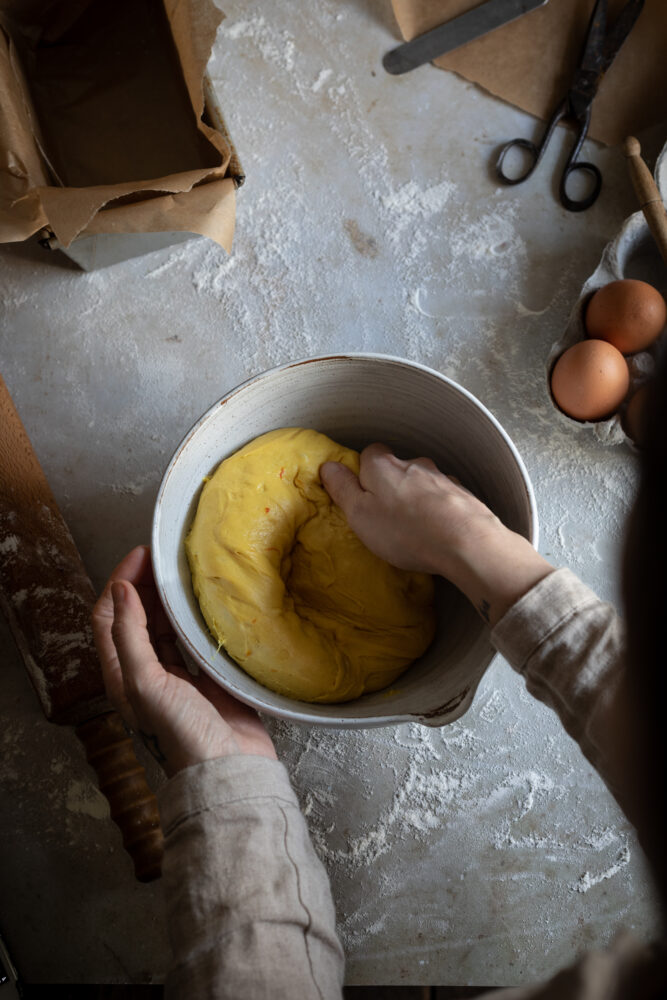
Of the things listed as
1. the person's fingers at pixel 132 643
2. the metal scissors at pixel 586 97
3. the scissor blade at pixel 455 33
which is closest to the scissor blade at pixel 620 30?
the metal scissors at pixel 586 97

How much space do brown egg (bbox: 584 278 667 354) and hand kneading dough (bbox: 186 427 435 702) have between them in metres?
0.40

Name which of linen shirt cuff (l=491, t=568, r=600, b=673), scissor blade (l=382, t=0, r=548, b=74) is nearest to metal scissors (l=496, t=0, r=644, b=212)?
scissor blade (l=382, t=0, r=548, b=74)

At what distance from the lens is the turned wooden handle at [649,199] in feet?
3.06

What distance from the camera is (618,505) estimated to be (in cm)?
98

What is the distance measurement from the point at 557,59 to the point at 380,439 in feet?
2.33

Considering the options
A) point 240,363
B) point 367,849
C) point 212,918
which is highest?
point 240,363

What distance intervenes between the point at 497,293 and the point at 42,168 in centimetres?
70

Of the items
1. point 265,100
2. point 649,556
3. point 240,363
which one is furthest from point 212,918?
point 265,100

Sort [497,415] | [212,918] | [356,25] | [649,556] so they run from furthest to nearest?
[356,25] → [497,415] → [212,918] → [649,556]

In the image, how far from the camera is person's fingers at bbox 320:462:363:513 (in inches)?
31.3

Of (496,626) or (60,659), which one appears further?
(60,659)

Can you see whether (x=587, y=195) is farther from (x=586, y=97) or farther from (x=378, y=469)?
(x=378, y=469)

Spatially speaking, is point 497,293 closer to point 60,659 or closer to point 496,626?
point 496,626

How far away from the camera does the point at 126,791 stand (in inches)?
32.0
